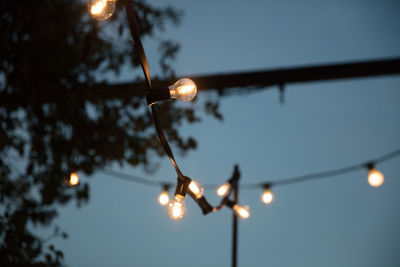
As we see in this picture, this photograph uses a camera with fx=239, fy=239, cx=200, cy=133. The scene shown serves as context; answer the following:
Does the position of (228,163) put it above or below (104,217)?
above

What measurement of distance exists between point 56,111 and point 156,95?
4269 mm

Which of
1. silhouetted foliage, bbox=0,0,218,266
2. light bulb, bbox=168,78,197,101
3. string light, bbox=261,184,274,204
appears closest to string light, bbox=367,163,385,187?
string light, bbox=261,184,274,204

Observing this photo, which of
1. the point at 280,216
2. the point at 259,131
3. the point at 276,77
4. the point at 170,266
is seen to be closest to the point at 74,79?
the point at 276,77

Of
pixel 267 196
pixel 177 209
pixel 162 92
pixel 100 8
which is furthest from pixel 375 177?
pixel 100 8

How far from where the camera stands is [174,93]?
1.54 m

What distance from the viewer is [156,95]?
4.37 feet

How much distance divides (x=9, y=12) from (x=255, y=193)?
51.7 metres

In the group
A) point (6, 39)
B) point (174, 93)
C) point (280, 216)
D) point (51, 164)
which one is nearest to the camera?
point (174, 93)

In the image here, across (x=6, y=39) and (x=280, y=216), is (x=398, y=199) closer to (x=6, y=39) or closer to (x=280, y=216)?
(x=280, y=216)

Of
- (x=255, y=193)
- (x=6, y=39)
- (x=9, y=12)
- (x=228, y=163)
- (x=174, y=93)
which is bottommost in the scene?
(x=174, y=93)

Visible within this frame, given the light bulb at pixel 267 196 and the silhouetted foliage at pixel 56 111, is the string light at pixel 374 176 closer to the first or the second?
the light bulb at pixel 267 196

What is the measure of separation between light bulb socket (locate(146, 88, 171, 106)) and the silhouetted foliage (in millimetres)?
1799

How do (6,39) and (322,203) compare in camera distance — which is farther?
(322,203)

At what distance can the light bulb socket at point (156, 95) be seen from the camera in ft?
4.33
